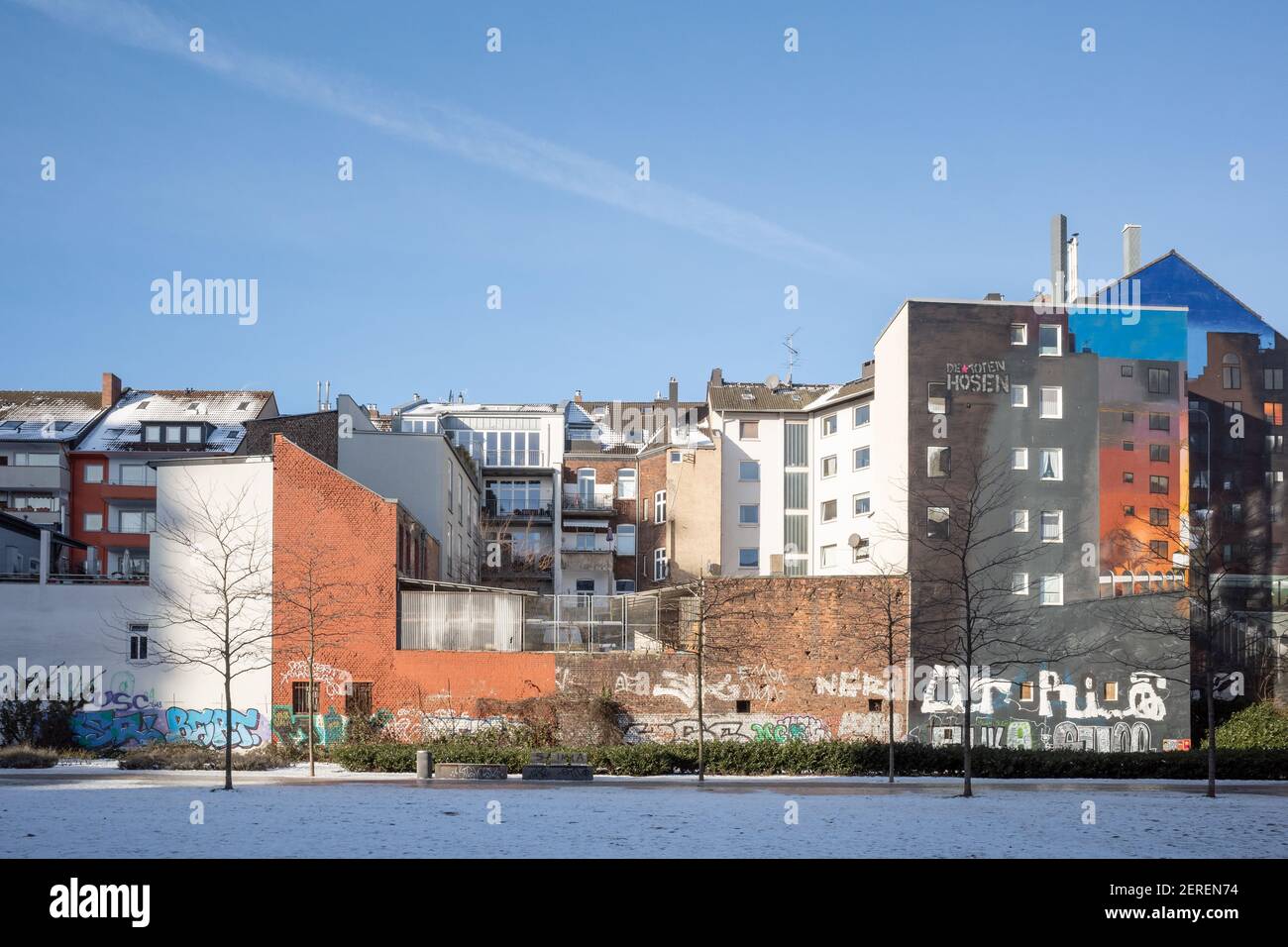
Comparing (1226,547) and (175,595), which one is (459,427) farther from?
(1226,547)

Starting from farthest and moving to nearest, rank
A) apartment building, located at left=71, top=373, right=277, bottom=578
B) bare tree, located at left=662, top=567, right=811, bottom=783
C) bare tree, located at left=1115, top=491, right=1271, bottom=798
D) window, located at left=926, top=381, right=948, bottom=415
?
1. apartment building, located at left=71, top=373, right=277, bottom=578
2. window, located at left=926, top=381, right=948, bottom=415
3. bare tree, located at left=1115, top=491, right=1271, bottom=798
4. bare tree, located at left=662, top=567, right=811, bottom=783

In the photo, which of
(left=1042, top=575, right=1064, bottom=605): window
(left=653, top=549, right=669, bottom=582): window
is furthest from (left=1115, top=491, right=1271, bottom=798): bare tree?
(left=653, top=549, right=669, bottom=582): window

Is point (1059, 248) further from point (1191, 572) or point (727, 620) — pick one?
point (727, 620)

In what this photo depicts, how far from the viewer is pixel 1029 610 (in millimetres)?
51875

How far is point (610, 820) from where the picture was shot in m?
24.8

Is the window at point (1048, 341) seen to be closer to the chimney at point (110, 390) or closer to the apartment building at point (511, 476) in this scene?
the apartment building at point (511, 476)

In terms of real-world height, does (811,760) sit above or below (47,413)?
below

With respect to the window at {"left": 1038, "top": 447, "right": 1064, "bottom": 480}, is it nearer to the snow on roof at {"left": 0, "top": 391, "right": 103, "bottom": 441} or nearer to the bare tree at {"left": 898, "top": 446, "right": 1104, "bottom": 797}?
the bare tree at {"left": 898, "top": 446, "right": 1104, "bottom": 797}

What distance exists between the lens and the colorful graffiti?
44.1 metres

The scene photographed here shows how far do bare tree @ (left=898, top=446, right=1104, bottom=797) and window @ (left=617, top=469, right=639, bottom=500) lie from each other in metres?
31.1

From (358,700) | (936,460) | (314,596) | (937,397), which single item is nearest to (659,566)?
(936,460)

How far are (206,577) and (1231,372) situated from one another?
48.6 metres
